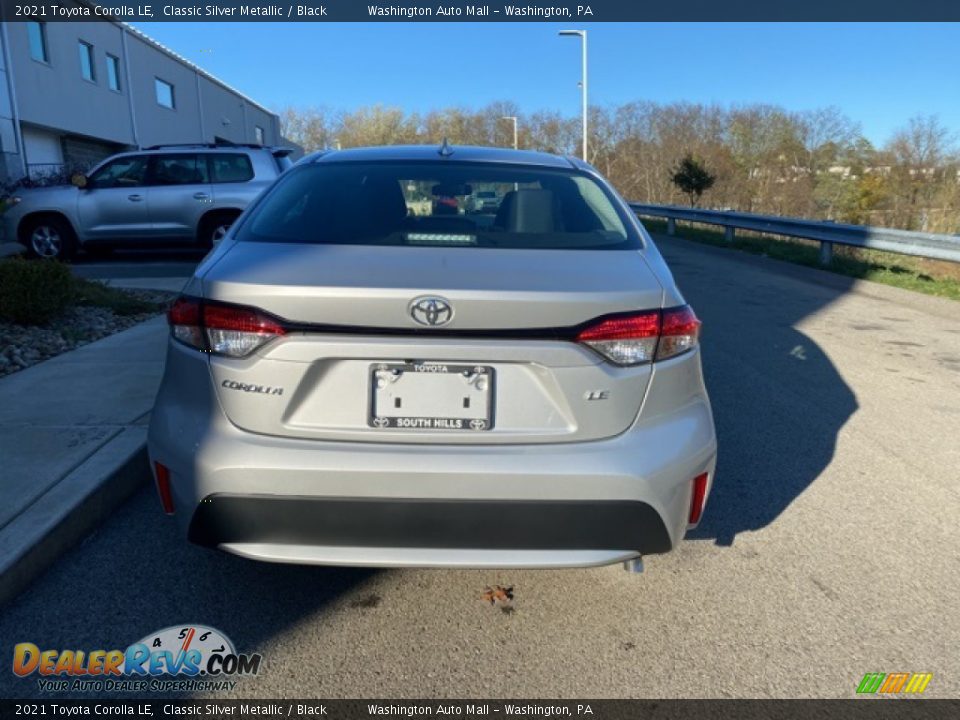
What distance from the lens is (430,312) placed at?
2.17m

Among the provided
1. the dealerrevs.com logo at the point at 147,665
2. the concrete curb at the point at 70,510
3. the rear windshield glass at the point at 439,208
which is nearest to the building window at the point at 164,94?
the concrete curb at the point at 70,510

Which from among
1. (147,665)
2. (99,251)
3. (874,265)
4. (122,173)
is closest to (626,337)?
(147,665)

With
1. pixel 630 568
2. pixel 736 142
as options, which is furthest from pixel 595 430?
pixel 736 142

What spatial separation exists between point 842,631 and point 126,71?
32758mm

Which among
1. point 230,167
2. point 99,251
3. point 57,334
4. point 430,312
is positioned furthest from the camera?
point 99,251

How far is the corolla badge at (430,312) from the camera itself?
2168 millimetres

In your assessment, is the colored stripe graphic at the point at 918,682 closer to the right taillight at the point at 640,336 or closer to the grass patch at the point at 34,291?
the right taillight at the point at 640,336

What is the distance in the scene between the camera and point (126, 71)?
2894cm

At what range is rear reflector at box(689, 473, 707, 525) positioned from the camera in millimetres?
2432

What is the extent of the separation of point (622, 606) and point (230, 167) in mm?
11011

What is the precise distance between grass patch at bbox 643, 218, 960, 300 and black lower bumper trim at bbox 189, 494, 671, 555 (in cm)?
914

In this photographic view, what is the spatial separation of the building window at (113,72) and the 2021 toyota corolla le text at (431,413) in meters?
30.4

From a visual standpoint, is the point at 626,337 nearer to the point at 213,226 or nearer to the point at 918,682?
the point at 918,682

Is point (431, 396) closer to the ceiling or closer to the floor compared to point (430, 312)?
closer to the floor
